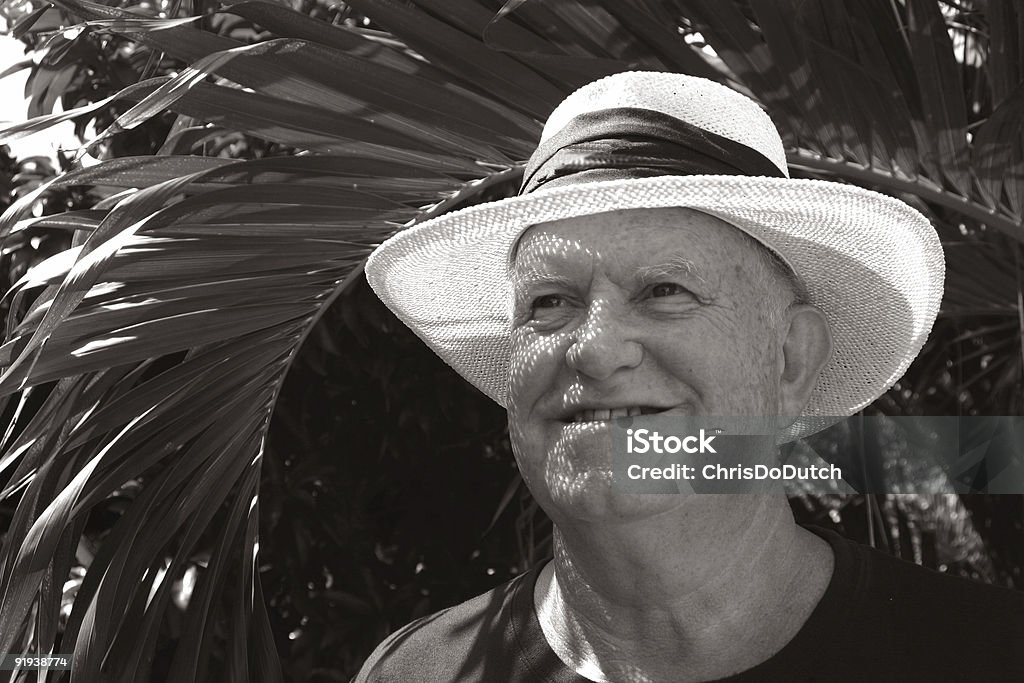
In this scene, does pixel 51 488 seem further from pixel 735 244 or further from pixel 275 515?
pixel 735 244

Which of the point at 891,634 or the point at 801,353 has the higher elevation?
the point at 801,353

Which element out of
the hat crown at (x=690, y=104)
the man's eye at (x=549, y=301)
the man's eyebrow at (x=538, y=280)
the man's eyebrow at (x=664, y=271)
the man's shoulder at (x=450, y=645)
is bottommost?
the man's shoulder at (x=450, y=645)

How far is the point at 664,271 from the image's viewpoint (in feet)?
4.59

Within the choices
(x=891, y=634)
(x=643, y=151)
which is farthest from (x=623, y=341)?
(x=891, y=634)

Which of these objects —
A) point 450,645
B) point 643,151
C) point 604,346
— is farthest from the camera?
point 450,645

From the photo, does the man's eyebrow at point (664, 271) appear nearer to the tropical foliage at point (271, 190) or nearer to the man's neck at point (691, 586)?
the man's neck at point (691, 586)

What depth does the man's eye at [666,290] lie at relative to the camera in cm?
141

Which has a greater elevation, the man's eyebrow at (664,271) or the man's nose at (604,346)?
the man's eyebrow at (664,271)

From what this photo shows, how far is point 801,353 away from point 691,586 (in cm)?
33

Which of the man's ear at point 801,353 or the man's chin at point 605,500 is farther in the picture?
the man's ear at point 801,353

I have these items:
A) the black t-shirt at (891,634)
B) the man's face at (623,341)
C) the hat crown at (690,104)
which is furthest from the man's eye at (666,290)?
the black t-shirt at (891,634)

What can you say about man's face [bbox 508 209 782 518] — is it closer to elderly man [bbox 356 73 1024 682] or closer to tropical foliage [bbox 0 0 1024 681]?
elderly man [bbox 356 73 1024 682]

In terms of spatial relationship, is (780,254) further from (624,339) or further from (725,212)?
(624,339)

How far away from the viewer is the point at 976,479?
204 centimetres
